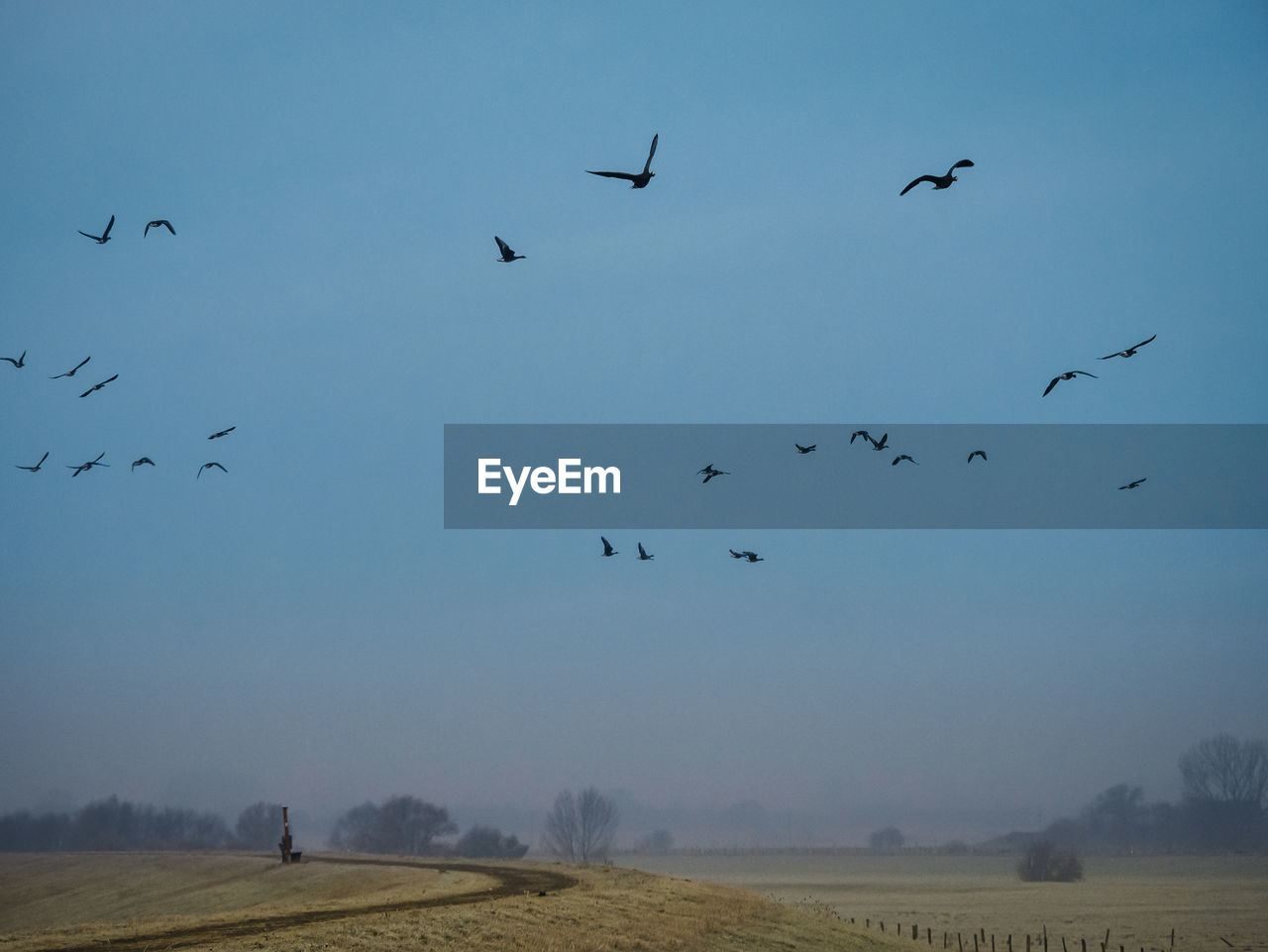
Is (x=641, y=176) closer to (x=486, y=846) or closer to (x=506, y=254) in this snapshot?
(x=506, y=254)

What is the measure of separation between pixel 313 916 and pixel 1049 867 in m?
149

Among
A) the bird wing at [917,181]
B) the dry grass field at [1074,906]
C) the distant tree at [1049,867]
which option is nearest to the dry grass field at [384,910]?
the dry grass field at [1074,906]

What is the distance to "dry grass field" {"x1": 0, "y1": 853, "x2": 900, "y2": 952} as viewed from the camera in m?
41.6

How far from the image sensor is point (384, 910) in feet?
163

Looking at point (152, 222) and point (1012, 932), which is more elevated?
point (152, 222)

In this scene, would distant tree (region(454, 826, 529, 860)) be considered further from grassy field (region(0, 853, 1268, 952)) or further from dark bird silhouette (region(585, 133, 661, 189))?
dark bird silhouette (region(585, 133, 661, 189))

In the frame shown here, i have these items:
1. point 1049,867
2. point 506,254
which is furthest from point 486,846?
point 506,254

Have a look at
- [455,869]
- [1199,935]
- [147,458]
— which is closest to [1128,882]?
[1199,935]

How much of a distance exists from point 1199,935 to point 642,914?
53.8m

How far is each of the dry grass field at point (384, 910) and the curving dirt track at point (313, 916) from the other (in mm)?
97

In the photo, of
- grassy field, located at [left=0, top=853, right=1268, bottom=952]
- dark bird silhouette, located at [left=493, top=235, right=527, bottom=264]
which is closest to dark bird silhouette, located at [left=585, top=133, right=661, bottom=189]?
dark bird silhouette, located at [left=493, top=235, right=527, bottom=264]

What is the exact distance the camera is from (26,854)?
121 metres

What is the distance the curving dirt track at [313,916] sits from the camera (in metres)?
39.0

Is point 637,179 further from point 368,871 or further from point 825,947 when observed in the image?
point 368,871
